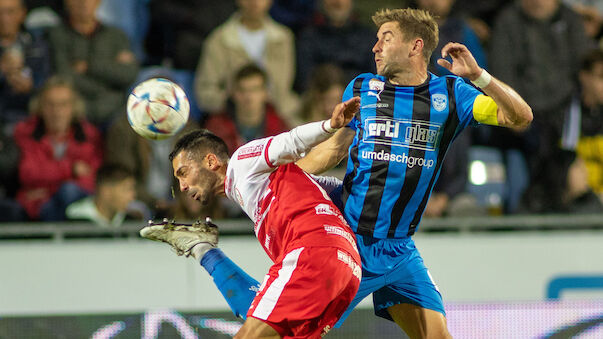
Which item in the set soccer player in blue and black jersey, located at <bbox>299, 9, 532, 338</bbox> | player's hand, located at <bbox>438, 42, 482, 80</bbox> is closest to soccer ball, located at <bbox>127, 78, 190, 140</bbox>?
soccer player in blue and black jersey, located at <bbox>299, 9, 532, 338</bbox>

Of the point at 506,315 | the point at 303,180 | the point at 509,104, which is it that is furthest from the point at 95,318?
the point at 509,104

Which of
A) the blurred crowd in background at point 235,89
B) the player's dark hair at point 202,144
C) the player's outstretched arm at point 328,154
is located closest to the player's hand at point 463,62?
the player's outstretched arm at point 328,154

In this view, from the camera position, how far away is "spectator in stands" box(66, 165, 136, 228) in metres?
7.64

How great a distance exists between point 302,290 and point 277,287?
0.12 metres

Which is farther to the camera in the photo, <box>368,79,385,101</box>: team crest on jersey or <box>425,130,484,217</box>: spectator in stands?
<box>425,130,484,217</box>: spectator in stands

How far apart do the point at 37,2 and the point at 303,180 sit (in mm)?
5607

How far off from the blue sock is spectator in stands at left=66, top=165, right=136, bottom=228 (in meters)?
2.76

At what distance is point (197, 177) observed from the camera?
480 centimetres

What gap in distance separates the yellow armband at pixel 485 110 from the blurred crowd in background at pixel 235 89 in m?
3.05

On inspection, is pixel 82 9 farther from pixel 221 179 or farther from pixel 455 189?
pixel 221 179

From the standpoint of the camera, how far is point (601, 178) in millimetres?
8375

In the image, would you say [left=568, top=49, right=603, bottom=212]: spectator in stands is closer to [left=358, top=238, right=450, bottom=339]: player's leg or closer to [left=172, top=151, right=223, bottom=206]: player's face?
[left=358, top=238, right=450, bottom=339]: player's leg

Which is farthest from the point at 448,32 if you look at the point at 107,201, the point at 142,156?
the point at 107,201

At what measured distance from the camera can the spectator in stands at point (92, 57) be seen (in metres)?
8.58
